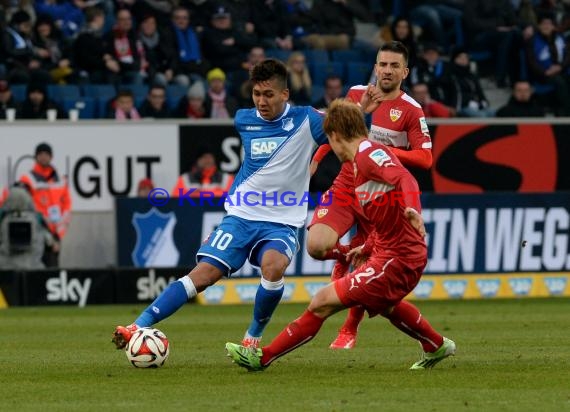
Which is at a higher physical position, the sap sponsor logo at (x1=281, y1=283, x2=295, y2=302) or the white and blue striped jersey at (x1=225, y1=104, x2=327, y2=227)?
the white and blue striped jersey at (x1=225, y1=104, x2=327, y2=227)

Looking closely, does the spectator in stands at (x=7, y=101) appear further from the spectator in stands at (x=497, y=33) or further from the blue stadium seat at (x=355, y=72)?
the spectator in stands at (x=497, y=33)

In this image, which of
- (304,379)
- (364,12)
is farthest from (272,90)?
(364,12)

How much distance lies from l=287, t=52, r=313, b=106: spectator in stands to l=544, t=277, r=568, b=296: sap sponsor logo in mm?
4953

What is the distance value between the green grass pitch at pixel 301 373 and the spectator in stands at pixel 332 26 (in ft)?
32.3

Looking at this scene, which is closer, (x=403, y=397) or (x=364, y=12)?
(x=403, y=397)

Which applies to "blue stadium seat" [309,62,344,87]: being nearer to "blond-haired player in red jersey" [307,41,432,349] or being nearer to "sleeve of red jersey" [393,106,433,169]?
"blond-haired player in red jersey" [307,41,432,349]

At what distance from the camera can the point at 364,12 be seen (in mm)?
25531

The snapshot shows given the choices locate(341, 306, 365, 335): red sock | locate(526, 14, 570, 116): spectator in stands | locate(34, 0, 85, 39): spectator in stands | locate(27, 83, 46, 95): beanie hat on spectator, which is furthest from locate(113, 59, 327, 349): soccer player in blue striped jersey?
locate(526, 14, 570, 116): spectator in stands

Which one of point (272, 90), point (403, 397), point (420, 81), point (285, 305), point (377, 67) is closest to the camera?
point (403, 397)

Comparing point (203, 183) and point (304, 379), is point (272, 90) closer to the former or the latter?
point (304, 379)

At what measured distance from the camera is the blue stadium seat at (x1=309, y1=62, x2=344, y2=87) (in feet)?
76.3

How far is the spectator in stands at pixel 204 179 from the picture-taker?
18.8 meters

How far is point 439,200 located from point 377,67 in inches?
302

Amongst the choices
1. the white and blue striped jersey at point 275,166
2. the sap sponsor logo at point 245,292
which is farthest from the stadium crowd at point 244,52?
the white and blue striped jersey at point 275,166
